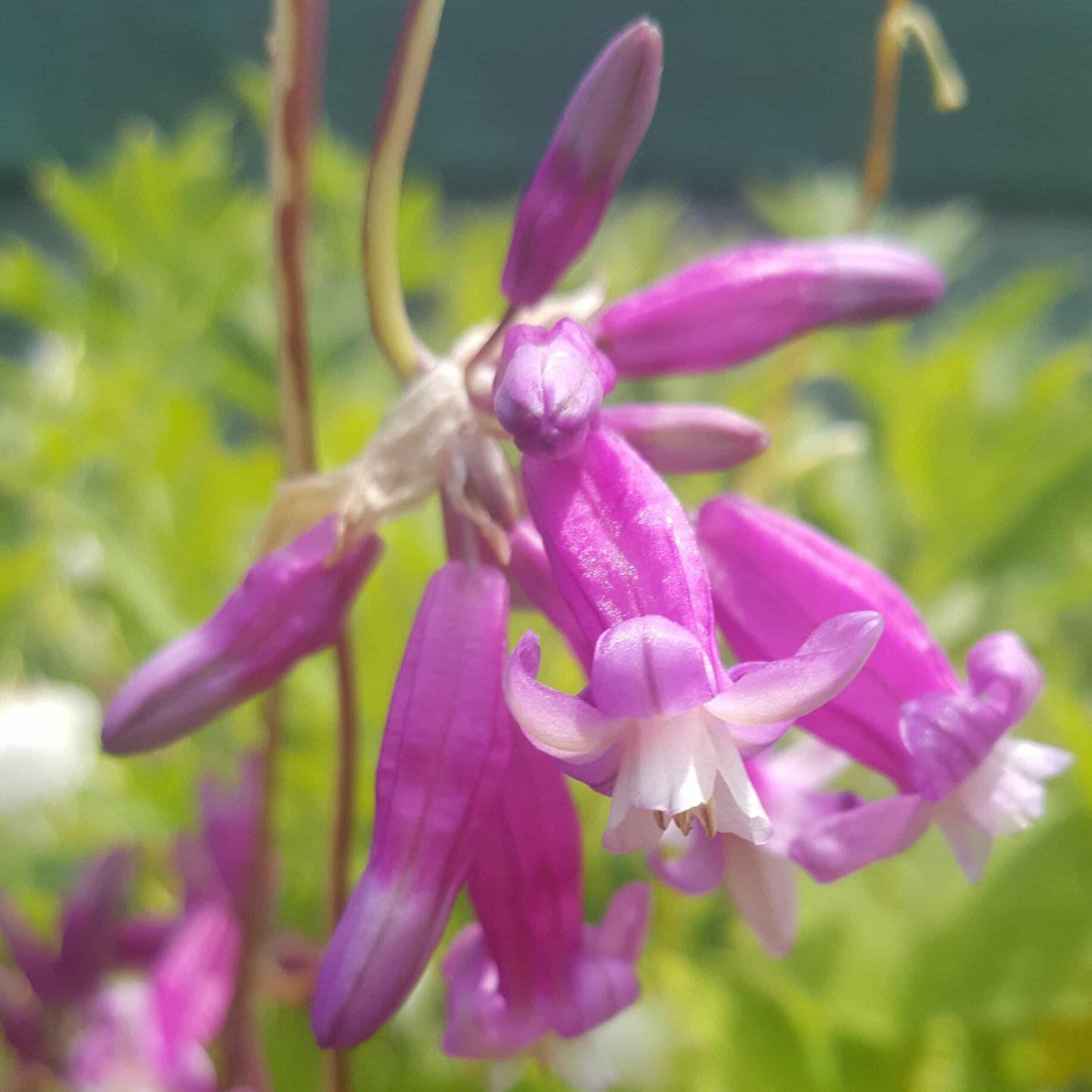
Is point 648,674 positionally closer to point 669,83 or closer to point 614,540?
point 614,540

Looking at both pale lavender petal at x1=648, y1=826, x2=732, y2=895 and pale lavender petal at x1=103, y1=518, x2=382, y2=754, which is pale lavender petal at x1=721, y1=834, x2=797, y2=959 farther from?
pale lavender petal at x1=103, y1=518, x2=382, y2=754

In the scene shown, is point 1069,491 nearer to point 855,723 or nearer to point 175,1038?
point 855,723

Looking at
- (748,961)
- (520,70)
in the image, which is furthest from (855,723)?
(520,70)

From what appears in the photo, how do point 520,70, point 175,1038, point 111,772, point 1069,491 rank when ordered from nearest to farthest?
point 175,1038 < point 1069,491 < point 111,772 < point 520,70

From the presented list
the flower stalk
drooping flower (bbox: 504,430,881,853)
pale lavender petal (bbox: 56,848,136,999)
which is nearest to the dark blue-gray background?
the flower stalk

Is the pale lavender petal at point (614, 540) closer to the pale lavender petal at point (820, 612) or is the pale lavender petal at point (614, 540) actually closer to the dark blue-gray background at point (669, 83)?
the pale lavender petal at point (820, 612)
